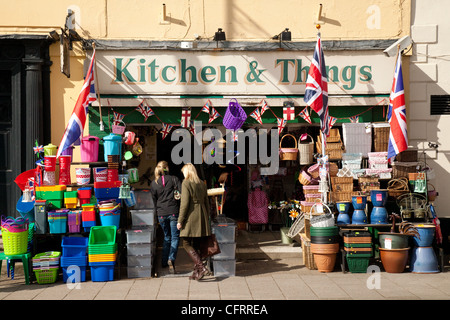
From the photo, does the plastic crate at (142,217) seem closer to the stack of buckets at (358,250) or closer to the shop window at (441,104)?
the stack of buckets at (358,250)

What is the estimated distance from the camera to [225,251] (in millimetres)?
9484

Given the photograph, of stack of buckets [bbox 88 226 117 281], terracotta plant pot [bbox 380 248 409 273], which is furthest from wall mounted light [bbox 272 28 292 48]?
stack of buckets [bbox 88 226 117 281]

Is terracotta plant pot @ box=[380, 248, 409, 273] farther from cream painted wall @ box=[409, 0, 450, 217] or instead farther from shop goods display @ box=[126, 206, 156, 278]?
shop goods display @ box=[126, 206, 156, 278]

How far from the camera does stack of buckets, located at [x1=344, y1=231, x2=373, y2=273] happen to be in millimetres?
9477

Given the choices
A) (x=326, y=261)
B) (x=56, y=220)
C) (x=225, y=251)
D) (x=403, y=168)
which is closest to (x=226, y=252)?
(x=225, y=251)

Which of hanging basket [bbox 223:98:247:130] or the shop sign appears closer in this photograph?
hanging basket [bbox 223:98:247:130]

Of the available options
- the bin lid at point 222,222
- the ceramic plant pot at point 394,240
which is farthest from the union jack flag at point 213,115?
the ceramic plant pot at point 394,240

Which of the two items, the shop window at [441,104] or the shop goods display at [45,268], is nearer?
the shop goods display at [45,268]

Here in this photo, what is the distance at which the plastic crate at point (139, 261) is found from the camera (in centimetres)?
931

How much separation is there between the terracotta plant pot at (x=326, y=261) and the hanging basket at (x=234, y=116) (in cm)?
311

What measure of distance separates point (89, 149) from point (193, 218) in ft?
8.66

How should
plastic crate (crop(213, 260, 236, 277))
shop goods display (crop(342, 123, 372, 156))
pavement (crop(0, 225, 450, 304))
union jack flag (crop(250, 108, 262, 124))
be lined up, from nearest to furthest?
1. pavement (crop(0, 225, 450, 304))
2. plastic crate (crop(213, 260, 236, 277))
3. shop goods display (crop(342, 123, 372, 156))
4. union jack flag (crop(250, 108, 262, 124))

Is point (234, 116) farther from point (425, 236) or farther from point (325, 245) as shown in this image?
point (425, 236)

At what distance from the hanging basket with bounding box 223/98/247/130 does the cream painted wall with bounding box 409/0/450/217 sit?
373 centimetres
